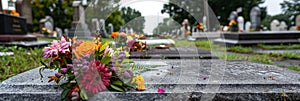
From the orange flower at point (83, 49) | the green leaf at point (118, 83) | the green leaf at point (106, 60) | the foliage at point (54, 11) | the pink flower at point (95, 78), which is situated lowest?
the green leaf at point (118, 83)

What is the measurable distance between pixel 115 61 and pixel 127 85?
177mm

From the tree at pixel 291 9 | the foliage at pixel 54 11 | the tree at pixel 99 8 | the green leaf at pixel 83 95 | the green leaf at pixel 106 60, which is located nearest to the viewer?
the green leaf at pixel 83 95

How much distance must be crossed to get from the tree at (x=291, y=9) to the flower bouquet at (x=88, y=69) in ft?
121

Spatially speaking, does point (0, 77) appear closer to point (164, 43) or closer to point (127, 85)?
point (127, 85)

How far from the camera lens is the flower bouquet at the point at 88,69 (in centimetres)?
131

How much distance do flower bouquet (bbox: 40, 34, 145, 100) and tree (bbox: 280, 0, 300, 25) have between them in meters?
37.0

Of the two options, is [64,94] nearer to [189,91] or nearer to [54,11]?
[189,91]

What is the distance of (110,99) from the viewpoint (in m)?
1.37

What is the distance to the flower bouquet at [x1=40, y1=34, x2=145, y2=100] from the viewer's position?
4.29 feet

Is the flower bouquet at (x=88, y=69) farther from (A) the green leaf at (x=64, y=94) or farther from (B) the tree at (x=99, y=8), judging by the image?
(B) the tree at (x=99, y=8)

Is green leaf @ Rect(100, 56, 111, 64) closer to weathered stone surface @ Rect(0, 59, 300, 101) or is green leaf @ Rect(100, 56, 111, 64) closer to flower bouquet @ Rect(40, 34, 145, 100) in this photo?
flower bouquet @ Rect(40, 34, 145, 100)

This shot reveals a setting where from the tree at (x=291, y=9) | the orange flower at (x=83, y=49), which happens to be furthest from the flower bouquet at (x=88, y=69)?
the tree at (x=291, y=9)

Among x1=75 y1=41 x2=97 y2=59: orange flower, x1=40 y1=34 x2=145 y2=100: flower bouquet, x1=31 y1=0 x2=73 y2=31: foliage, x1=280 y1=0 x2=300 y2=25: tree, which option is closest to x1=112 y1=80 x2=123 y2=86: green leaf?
x1=40 y1=34 x2=145 y2=100: flower bouquet

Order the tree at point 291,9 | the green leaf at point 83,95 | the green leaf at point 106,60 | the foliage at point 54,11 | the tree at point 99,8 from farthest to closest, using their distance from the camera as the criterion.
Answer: the tree at point 291,9 < the foliage at point 54,11 < the tree at point 99,8 < the green leaf at point 106,60 < the green leaf at point 83,95
